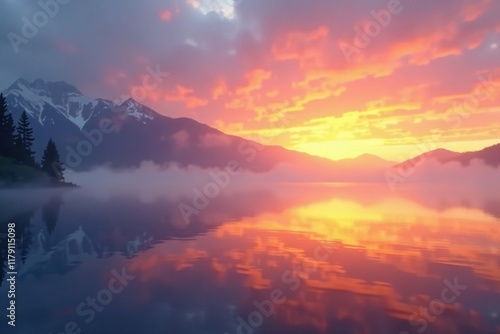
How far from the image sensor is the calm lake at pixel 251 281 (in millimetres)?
17500

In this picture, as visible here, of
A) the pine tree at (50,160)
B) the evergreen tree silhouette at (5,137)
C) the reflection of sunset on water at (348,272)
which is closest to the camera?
the reflection of sunset on water at (348,272)

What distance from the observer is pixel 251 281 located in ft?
79.0

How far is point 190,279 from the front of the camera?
24.2 meters

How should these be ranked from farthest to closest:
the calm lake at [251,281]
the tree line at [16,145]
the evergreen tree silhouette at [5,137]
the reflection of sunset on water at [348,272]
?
the tree line at [16,145] < the evergreen tree silhouette at [5,137] < the reflection of sunset on water at [348,272] < the calm lake at [251,281]

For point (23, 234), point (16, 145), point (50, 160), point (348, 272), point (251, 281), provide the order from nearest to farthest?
point (251, 281)
point (348, 272)
point (23, 234)
point (16, 145)
point (50, 160)

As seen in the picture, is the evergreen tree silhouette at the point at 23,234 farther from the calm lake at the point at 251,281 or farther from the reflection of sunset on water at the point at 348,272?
the reflection of sunset on water at the point at 348,272

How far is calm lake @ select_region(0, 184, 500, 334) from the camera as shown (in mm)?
17500

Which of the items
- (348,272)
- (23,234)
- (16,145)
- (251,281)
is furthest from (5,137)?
(348,272)

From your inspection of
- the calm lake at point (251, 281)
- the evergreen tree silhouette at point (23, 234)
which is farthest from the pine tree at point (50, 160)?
the calm lake at point (251, 281)

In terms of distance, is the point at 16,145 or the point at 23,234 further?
the point at 16,145

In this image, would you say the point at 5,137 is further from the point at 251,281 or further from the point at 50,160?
the point at 251,281

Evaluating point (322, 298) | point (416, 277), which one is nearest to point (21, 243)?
point (322, 298)

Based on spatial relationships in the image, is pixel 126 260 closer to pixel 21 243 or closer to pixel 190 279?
pixel 190 279

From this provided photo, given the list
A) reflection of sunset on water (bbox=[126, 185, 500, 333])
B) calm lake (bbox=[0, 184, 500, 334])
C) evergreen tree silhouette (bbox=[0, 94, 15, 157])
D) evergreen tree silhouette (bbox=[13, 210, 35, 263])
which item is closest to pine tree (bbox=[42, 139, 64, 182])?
evergreen tree silhouette (bbox=[0, 94, 15, 157])
